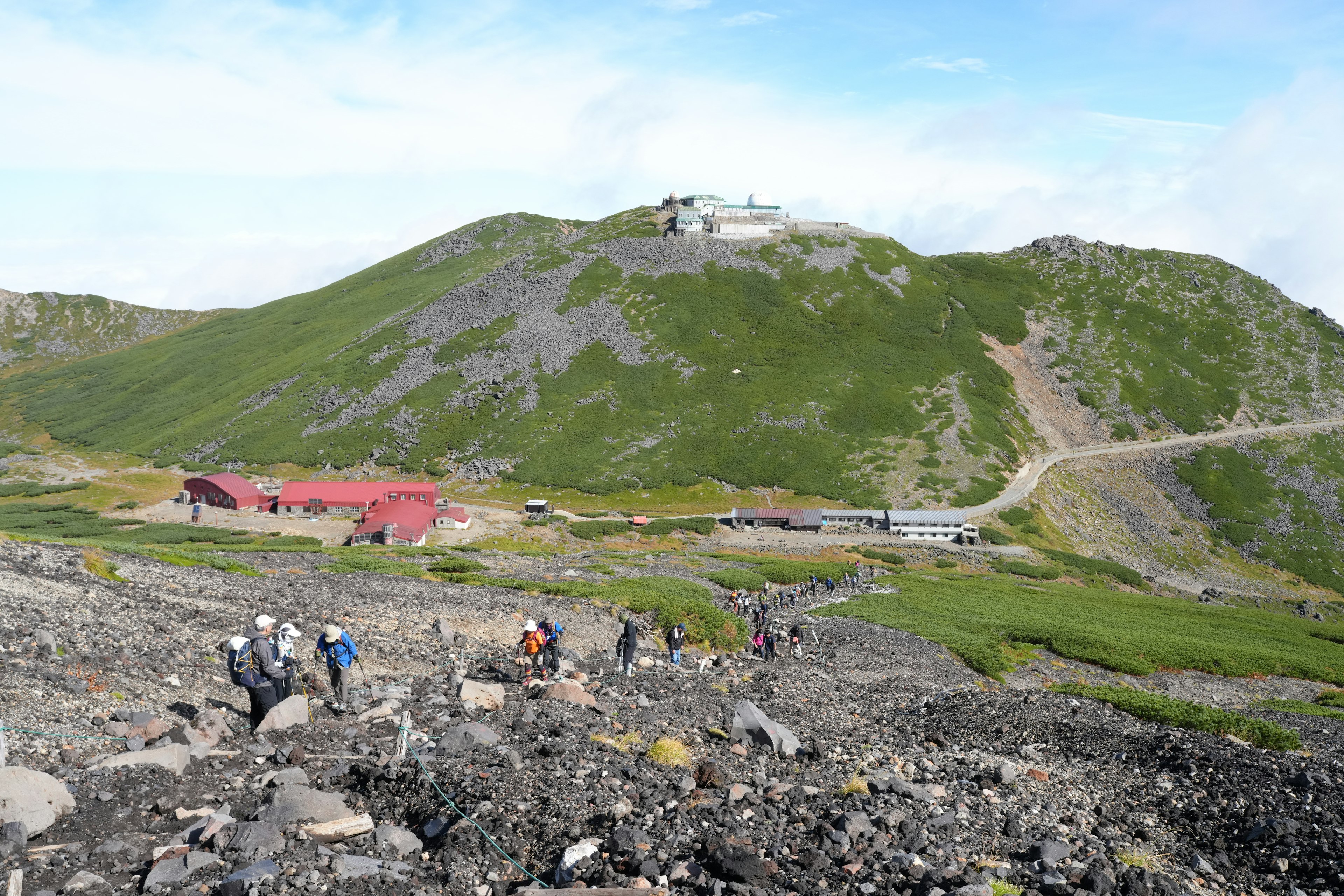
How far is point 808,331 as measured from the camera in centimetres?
16212

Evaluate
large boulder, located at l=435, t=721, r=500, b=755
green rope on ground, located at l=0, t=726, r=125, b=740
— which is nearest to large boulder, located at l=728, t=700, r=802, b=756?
large boulder, located at l=435, t=721, r=500, b=755

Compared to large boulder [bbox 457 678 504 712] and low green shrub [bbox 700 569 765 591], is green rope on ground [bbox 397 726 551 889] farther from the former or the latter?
low green shrub [bbox 700 569 765 591]

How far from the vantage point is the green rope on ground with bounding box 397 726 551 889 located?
42.0 ft

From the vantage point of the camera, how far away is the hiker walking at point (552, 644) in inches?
1046

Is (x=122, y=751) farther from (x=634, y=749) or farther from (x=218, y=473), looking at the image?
(x=218, y=473)

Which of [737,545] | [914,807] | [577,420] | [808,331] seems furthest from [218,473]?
[914,807]

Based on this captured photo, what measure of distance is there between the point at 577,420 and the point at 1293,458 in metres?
131

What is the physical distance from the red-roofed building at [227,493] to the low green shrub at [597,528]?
156 ft

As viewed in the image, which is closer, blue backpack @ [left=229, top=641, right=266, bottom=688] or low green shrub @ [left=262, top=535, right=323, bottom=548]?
blue backpack @ [left=229, top=641, right=266, bottom=688]

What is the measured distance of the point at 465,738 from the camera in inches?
713

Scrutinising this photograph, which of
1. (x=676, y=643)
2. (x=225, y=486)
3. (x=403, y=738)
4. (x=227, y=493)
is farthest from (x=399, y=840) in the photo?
(x=225, y=486)

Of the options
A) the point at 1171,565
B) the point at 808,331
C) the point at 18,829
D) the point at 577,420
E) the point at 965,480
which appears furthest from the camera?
the point at 808,331

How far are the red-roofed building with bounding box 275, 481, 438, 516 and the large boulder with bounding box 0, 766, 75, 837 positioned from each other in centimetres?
9388

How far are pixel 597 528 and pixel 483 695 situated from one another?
7768 cm
